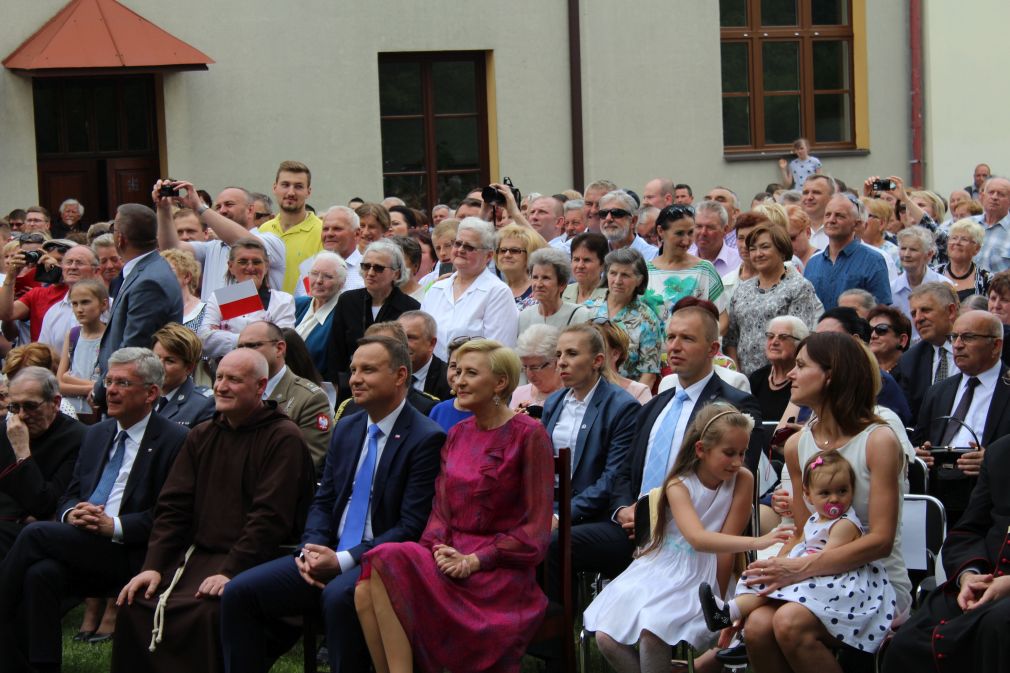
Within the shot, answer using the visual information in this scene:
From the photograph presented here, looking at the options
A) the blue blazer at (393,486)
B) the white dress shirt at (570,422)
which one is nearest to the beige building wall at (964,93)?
the white dress shirt at (570,422)

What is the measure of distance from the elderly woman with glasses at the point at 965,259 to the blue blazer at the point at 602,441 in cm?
371

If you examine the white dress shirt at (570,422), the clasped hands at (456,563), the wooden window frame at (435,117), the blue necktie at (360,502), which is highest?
the wooden window frame at (435,117)

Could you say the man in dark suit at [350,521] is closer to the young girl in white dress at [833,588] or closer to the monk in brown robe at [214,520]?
the monk in brown robe at [214,520]

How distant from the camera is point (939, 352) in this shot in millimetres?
7281

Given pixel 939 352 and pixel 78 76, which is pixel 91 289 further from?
pixel 78 76

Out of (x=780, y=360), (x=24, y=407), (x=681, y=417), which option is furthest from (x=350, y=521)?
(x=780, y=360)

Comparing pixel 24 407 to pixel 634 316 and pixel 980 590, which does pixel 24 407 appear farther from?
pixel 980 590

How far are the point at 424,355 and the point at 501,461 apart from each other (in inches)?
69.3

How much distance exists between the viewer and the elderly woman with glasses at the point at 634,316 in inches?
304

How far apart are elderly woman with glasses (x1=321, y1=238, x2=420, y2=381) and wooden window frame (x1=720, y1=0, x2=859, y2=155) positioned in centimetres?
995

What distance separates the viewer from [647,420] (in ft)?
20.4

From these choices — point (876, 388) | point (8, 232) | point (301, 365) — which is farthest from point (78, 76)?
point (876, 388)

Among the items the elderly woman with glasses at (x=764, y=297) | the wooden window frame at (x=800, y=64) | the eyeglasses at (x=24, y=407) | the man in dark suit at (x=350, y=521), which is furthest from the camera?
the wooden window frame at (x=800, y=64)

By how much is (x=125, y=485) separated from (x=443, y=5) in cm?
1034
